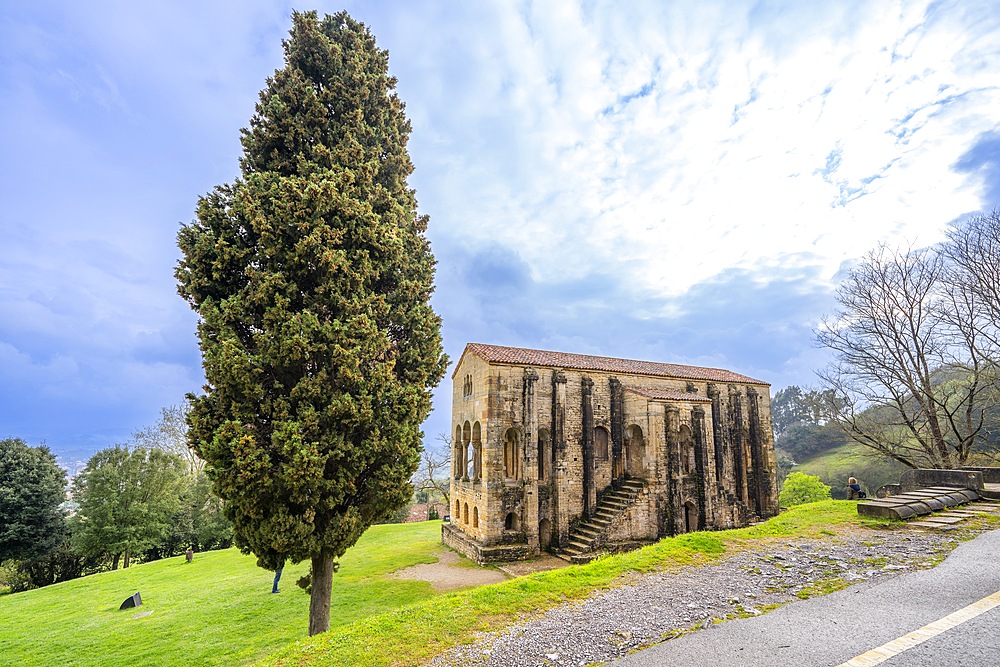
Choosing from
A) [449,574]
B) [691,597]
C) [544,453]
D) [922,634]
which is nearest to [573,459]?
[544,453]

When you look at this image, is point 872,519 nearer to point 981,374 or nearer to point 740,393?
point 981,374

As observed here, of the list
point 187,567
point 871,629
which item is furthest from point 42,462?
point 871,629

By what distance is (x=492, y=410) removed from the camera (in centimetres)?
1898

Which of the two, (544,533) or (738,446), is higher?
(738,446)

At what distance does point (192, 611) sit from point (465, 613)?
13.8m

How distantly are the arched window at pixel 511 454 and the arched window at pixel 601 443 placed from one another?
4.09 m

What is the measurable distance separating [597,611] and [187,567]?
26930 millimetres

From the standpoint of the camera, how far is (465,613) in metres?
6.77

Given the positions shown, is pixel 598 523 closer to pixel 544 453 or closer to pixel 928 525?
pixel 544 453

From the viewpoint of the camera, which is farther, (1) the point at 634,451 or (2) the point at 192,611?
(1) the point at 634,451

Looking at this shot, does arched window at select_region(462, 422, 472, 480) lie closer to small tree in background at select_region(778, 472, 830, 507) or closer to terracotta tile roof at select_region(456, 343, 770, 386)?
terracotta tile roof at select_region(456, 343, 770, 386)

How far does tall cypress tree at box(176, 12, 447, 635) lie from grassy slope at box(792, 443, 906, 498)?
126 feet

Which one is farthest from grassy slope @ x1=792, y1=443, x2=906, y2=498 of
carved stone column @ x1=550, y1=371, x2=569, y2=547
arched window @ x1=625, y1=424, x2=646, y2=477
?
carved stone column @ x1=550, y1=371, x2=569, y2=547

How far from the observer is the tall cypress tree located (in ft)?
29.1
